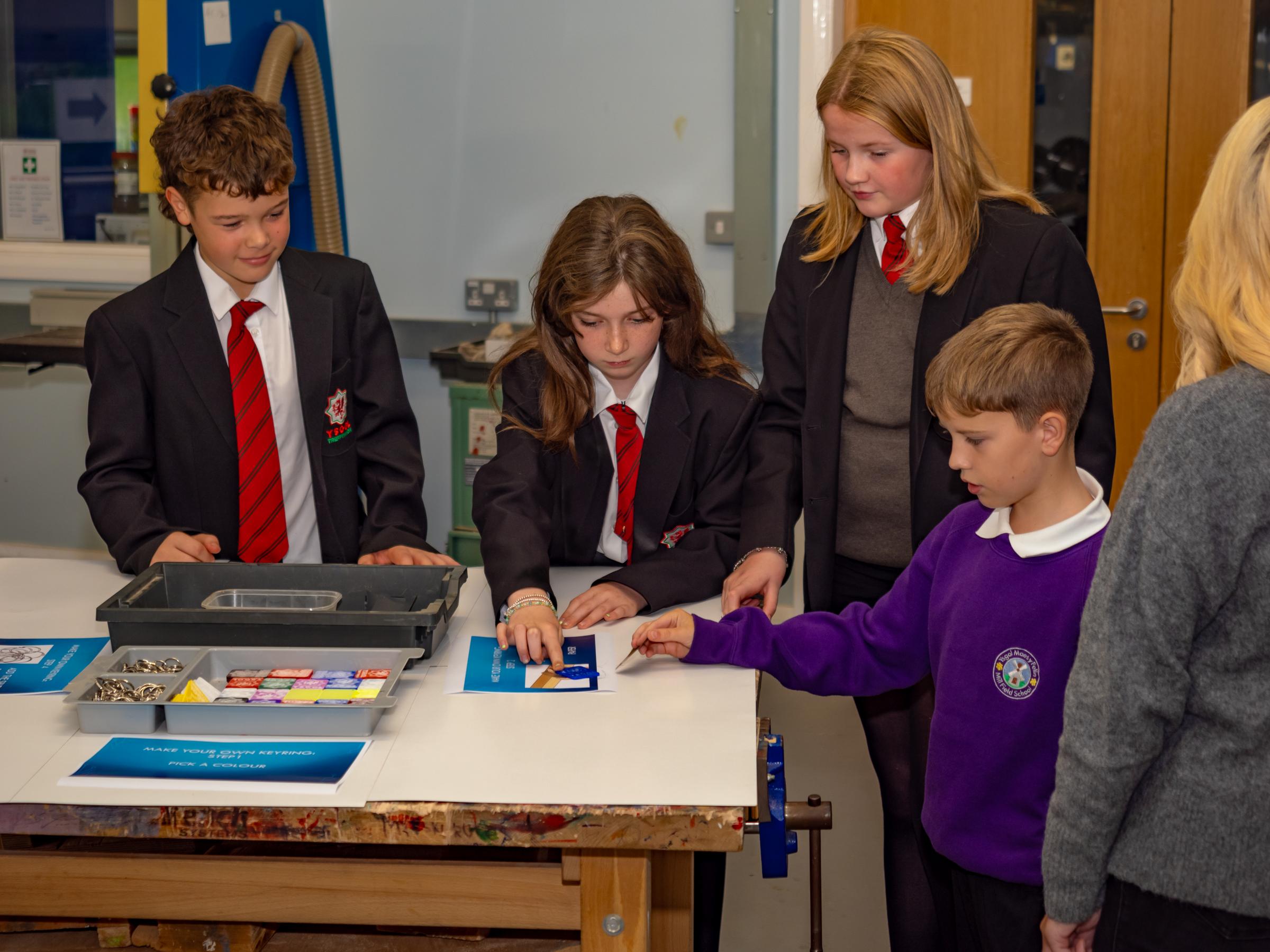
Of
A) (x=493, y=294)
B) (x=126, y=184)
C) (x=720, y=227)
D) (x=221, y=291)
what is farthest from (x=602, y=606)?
(x=126, y=184)

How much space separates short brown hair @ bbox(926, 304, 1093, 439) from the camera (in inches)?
52.1

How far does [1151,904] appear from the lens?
3.61 feet

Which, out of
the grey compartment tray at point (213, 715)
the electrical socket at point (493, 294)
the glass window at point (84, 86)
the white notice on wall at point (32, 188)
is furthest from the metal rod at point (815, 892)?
the white notice on wall at point (32, 188)

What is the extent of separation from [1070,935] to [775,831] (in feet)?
1.23

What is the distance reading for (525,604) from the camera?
1.67 m

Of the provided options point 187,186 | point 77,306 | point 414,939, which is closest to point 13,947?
point 414,939

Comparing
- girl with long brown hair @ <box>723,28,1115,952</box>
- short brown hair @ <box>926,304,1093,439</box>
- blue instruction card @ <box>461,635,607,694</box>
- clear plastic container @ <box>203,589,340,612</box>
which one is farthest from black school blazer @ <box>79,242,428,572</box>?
short brown hair @ <box>926,304,1093,439</box>

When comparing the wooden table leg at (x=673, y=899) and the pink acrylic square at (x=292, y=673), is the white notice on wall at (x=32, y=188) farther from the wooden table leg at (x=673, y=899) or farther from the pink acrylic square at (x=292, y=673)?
the wooden table leg at (x=673, y=899)

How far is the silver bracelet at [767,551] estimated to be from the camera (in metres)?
1.81

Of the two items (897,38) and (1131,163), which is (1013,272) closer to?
(897,38)

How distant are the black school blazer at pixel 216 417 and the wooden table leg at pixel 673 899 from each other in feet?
2.19

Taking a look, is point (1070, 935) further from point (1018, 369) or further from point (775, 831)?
point (1018, 369)

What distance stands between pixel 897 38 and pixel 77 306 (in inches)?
114

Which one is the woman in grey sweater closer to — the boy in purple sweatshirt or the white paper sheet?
the boy in purple sweatshirt
